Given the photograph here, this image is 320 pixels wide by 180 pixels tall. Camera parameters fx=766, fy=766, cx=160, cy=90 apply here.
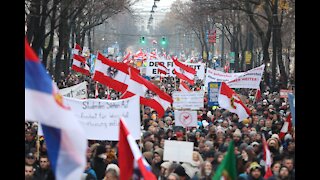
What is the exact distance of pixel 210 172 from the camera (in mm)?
9734

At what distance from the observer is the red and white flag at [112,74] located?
49.1ft

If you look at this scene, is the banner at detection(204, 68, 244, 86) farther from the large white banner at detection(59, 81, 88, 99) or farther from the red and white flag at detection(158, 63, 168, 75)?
the large white banner at detection(59, 81, 88, 99)

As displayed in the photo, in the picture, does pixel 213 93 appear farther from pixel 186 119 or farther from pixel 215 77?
pixel 186 119

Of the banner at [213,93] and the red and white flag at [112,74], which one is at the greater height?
the red and white flag at [112,74]

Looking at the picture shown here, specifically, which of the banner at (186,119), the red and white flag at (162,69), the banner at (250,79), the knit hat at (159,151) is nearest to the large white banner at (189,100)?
the banner at (186,119)

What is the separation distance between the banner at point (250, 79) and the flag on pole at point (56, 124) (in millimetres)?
15418

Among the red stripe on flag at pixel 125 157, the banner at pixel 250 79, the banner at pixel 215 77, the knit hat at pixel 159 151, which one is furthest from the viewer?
the banner at pixel 215 77

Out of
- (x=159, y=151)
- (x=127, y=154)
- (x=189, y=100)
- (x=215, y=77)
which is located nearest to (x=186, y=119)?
(x=189, y=100)

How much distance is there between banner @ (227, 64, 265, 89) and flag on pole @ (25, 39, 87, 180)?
15.4m

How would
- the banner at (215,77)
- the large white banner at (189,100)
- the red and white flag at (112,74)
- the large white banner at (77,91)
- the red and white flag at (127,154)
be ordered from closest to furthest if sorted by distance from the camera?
the red and white flag at (127,154) < the red and white flag at (112,74) < the large white banner at (77,91) < the large white banner at (189,100) < the banner at (215,77)

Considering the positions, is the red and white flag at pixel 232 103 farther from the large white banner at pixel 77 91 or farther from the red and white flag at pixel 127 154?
the red and white flag at pixel 127 154

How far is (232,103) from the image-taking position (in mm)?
17656

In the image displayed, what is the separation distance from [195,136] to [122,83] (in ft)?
6.37
